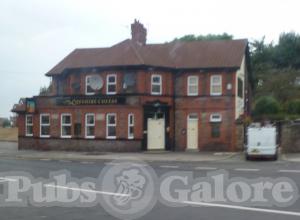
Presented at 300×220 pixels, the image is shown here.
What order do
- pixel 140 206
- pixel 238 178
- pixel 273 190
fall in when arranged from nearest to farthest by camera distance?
1. pixel 140 206
2. pixel 273 190
3. pixel 238 178

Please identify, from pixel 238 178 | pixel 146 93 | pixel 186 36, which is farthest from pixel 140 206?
pixel 186 36

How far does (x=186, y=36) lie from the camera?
233 ft

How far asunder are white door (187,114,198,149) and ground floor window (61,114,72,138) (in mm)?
8516

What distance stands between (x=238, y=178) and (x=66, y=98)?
73.9 ft

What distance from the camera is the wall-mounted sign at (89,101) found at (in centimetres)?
3675

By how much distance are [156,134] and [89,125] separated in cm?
480

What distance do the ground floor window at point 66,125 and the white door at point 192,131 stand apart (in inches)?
335

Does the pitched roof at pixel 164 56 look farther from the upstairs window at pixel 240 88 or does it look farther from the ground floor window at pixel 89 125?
the ground floor window at pixel 89 125

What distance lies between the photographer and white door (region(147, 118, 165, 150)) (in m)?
36.7

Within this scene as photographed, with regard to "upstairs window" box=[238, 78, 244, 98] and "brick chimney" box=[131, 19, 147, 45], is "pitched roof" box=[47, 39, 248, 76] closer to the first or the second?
"brick chimney" box=[131, 19, 147, 45]

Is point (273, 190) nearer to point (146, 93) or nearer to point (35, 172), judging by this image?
point (35, 172)

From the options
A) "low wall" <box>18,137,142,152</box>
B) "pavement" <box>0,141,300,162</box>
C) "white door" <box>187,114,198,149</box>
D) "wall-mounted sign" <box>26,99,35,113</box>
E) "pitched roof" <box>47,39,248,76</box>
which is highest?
"pitched roof" <box>47,39,248,76</box>

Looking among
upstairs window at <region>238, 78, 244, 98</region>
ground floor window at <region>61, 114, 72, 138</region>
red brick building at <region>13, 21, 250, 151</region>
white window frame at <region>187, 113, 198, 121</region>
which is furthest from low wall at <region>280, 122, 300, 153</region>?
ground floor window at <region>61, 114, 72, 138</region>

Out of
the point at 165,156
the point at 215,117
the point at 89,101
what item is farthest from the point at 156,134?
the point at 89,101
